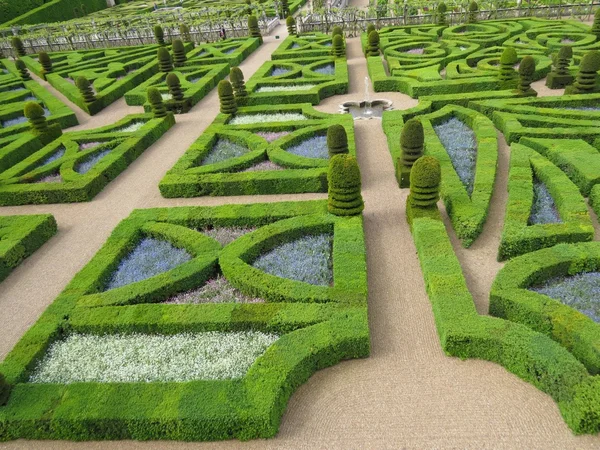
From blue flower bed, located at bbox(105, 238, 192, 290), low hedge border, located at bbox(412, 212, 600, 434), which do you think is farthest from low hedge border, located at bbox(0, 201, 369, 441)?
low hedge border, located at bbox(412, 212, 600, 434)

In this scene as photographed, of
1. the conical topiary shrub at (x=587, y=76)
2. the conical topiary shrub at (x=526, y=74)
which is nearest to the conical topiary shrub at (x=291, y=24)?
the conical topiary shrub at (x=526, y=74)

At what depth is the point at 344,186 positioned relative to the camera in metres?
11.6

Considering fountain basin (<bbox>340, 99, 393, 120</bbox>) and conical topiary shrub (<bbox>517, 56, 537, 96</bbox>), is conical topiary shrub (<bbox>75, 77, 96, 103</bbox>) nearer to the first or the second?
fountain basin (<bbox>340, 99, 393, 120</bbox>)

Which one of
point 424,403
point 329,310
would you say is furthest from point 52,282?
point 424,403

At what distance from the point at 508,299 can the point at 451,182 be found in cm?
490

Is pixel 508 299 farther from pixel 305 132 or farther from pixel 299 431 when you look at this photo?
pixel 305 132

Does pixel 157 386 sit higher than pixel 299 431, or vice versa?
pixel 157 386

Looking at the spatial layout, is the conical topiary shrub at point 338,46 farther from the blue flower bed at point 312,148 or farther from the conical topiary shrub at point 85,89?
the conical topiary shrub at point 85,89

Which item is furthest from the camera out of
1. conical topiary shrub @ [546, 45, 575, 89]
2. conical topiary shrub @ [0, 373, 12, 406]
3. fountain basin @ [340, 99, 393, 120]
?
fountain basin @ [340, 99, 393, 120]

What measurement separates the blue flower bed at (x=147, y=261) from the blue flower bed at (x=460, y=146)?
864 centimetres

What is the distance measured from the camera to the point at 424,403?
7512 mm

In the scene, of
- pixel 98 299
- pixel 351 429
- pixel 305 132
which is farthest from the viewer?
pixel 305 132

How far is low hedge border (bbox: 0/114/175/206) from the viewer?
15336 millimetres

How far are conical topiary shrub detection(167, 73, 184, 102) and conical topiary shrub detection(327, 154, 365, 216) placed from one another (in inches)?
514
